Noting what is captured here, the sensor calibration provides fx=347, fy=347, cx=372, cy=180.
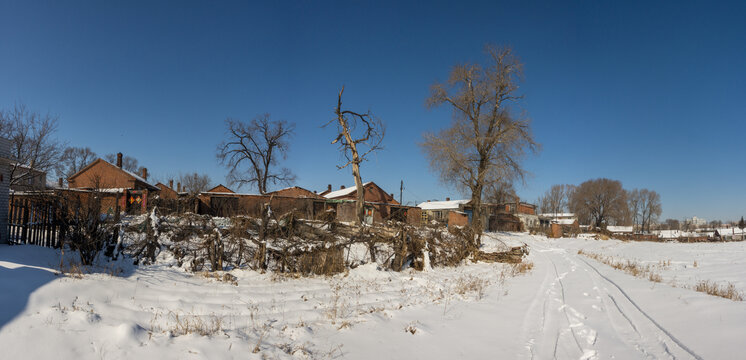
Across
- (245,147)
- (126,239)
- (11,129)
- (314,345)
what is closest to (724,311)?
(314,345)

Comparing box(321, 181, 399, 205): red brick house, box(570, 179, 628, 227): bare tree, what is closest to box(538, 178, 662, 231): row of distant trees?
box(570, 179, 628, 227): bare tree

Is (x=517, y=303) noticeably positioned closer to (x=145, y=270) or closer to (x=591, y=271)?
Answer: (x=591, y=271)

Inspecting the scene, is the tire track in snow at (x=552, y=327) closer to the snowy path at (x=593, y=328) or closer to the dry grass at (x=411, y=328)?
the snowy path at (x=593, y=328)

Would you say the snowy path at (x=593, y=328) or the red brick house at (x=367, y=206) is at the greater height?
the red brick house at (x=367, y=206)

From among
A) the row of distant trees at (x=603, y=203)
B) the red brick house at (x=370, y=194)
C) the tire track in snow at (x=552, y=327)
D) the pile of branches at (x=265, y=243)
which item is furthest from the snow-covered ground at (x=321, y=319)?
the row of distant trees at (x=603, y=203)

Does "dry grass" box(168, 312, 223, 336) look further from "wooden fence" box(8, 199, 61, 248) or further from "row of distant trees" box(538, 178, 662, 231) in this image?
"row of distant trees" box(538, 178, 662, 231)

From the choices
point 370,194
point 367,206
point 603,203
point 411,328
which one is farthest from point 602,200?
point 411,328

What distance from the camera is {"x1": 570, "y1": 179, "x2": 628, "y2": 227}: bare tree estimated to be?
241 feet

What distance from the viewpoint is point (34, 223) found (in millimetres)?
8633

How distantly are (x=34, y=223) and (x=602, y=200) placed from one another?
87333 mm

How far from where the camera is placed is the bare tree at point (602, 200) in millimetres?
73500

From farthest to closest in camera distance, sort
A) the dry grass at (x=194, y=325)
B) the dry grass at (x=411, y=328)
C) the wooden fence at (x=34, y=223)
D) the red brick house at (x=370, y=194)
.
A: the red brick house at (x=370, y=194) → the wooden fence at (x=34, y=223) → the dry grass at (x=411, y=328) → the dry grass at (x=194, y=325)

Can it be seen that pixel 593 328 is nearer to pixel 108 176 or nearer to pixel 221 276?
pixel 221 276

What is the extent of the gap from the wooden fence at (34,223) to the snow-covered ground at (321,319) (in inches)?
29.1
